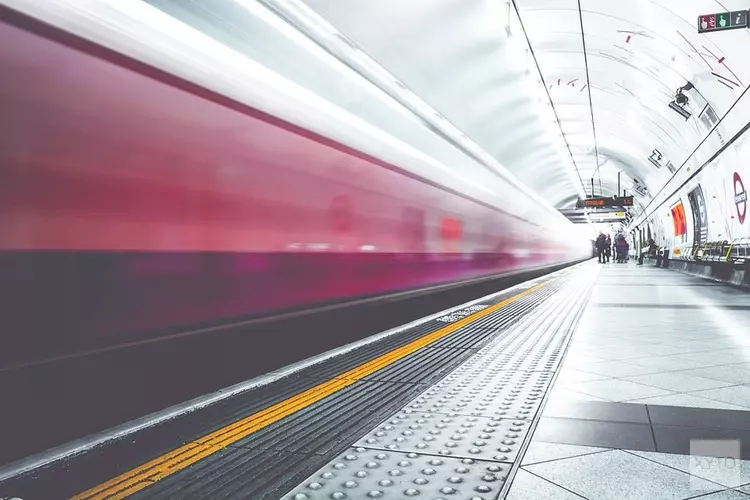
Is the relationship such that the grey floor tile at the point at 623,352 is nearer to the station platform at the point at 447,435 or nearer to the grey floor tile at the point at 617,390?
the station platform at the point at 447,435

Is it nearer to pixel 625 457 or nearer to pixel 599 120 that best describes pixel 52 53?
pixel 625 457

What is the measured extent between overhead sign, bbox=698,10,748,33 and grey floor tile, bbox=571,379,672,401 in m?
7.21

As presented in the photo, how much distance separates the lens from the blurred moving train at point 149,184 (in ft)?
8.45

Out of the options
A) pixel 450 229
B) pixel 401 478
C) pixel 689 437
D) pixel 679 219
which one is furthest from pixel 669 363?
pixel 679 219

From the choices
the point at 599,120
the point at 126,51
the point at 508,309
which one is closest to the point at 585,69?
the point at 599,120

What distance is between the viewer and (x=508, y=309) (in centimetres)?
796

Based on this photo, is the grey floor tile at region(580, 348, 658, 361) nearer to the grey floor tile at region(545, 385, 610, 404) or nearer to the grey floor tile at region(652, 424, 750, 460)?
the grey floor tile at region(545, 385, 610, 404)

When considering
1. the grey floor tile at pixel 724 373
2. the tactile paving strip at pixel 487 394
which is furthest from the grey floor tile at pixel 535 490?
the grey floor tile at pixel 724 373

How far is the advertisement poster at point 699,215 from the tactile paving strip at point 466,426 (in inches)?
638

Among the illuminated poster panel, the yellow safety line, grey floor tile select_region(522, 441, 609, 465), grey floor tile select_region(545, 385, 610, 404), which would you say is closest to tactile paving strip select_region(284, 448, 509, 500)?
grey floor tile select_region(522, 441, 609, 465)

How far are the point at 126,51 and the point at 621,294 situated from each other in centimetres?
956

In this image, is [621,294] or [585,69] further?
[585,69]

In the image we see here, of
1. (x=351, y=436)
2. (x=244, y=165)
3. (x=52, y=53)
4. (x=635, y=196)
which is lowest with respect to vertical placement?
(x=351, y=436)

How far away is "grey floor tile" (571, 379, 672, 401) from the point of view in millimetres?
3221
